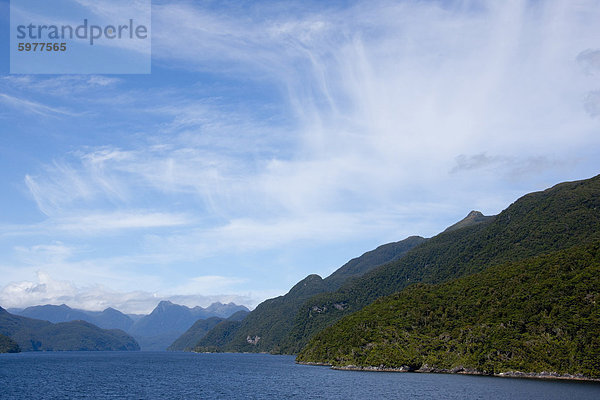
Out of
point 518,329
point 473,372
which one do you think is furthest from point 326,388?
point 518,329

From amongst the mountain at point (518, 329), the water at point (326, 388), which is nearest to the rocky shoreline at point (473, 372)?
the mountain at point (518, 329)

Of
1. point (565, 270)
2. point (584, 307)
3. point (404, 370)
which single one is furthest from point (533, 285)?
point (404, 370)

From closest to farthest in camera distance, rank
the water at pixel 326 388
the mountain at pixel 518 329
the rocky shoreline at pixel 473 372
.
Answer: the water at pixel 326 388
the rocky shoreline at pixel 473 372
the mountain at pixel 518 329

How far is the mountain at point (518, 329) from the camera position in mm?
139125

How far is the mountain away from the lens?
139125 millimetres

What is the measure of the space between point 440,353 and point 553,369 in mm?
43203

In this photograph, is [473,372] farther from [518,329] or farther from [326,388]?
[326,388]

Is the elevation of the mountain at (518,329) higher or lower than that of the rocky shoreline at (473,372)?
higher

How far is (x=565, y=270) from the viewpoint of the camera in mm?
170625

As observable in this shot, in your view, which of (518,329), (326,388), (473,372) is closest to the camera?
(326,388)

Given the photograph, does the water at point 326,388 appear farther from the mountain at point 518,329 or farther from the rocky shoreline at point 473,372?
the mountain at point 518,329

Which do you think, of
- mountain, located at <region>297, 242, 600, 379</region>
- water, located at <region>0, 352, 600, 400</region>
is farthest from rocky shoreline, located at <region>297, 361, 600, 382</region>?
water, located at <region>0, 352, 600, 400</region>

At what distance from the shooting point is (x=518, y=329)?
513ft

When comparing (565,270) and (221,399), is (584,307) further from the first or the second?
(221,399)
